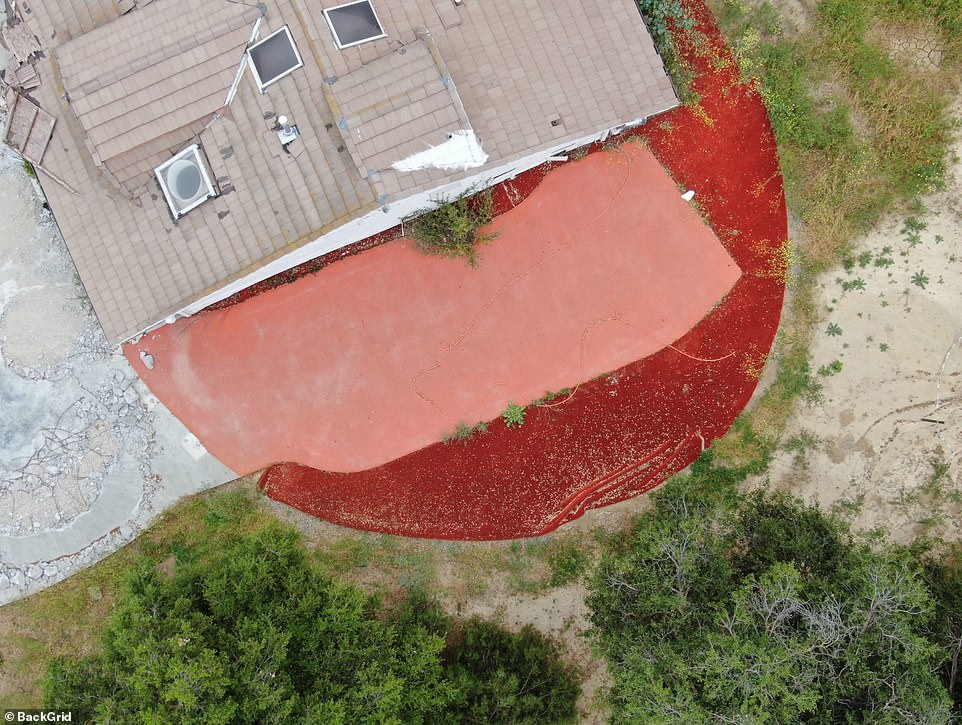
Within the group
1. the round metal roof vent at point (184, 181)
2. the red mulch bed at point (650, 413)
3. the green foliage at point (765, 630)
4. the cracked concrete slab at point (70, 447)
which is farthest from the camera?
the cracked concrete slab at point (70, 447)

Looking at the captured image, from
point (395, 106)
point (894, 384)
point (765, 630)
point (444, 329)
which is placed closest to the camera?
point (765, 630)

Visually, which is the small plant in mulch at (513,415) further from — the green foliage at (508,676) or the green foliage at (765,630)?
the green foliage at (508,676)

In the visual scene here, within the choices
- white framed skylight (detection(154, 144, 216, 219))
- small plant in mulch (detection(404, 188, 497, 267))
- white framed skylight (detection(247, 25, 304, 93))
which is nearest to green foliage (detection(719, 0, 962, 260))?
small plant in mulch (detection(404, 188, 497, 267))

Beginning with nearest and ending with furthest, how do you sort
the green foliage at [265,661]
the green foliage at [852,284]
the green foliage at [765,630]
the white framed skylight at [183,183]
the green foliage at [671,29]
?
the green foliage at [765,630], the green foliage at [265,661], the white framed skylight at [183,183], the green foliage at [671,29], the green foliage at [852,284]

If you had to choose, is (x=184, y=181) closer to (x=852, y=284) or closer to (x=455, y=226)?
(x=455, y=226)

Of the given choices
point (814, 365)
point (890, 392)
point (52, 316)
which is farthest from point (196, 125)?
point (890, 392)

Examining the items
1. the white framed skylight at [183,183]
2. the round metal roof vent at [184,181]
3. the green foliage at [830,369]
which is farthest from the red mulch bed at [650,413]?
the round metal roof vent at [184,181]

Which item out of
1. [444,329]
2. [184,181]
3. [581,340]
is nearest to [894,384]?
[581,340]
